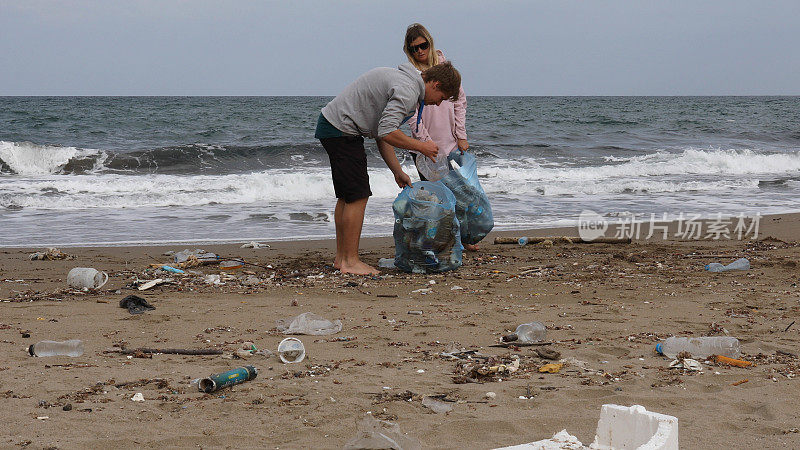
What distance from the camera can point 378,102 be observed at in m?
4.86

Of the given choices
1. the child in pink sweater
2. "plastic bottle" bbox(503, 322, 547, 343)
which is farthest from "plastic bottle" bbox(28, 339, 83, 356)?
the child in pink sweater

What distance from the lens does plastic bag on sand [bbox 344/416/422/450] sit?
2205mm

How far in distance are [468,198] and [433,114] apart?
0.67 m

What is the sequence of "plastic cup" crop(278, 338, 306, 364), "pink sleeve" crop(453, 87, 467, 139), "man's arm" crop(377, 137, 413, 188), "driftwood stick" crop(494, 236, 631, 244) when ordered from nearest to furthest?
1. "plastic cup" crop(278, 338, 306, 364)
2. "man's arm" crop(377, 137, 413, 188)
3. "pink sleeve" crop(453, 87, 467, 139)
4. "driftwood stick" crop(494, 236, 631, 244)

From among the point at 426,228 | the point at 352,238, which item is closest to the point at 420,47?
the point at 426,228

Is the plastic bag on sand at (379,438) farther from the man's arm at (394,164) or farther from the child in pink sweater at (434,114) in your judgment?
the child in pink sweater at (434,114)

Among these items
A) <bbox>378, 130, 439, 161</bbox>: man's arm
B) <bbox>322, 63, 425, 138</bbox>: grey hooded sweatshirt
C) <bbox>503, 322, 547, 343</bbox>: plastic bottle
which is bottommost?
<bbox>503, 322, 547, 343</bbox>: plastic bottle

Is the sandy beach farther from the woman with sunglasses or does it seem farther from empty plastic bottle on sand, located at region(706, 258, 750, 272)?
the woman with sunglasses

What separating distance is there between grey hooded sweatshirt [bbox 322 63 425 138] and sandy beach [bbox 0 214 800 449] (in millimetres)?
1012

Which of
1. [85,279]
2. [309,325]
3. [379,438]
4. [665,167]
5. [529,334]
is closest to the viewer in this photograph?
[379,438]

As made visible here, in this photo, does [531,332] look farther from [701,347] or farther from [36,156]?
[36,156]

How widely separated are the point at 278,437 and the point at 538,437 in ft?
2.68

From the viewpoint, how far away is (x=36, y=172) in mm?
14617

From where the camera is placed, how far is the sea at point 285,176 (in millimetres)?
8445
